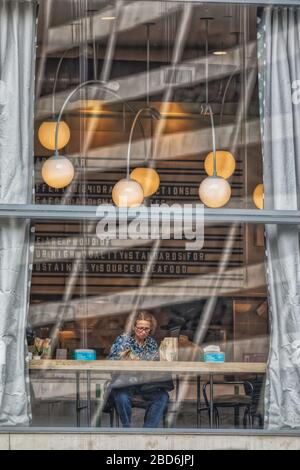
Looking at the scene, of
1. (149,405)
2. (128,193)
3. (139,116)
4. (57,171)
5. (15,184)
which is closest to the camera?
(15,184)

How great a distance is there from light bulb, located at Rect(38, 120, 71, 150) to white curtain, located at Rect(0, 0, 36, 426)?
2.50ft

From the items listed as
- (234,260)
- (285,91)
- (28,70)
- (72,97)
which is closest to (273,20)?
(285,91)

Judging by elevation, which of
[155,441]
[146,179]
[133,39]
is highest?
[133,39]

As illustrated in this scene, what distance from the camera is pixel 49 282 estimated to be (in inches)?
512

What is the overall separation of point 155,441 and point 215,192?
2.43 metres

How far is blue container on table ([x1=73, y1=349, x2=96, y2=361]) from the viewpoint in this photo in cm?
1040

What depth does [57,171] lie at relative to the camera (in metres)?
10.9

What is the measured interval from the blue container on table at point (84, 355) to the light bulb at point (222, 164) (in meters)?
2.17

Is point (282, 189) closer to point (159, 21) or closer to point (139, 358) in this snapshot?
point (139, 358)

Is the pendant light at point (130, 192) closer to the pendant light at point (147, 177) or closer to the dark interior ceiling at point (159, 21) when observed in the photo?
the pendant light at point (147, 177)

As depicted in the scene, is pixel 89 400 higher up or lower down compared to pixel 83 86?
lower down

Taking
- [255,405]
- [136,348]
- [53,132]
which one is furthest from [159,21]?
[255,405]

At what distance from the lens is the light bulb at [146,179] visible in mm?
11711

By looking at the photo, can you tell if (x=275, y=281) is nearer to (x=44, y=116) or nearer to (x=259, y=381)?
(x=259, y=381)
